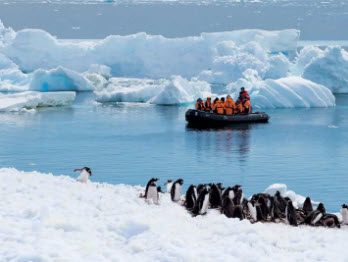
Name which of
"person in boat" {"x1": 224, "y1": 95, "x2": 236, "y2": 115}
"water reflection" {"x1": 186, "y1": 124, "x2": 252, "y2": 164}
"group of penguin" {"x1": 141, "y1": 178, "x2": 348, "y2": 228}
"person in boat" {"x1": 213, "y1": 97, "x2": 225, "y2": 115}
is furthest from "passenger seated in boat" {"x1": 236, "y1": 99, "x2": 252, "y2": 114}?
"group of penguin" {"x1": 141, "y1": 178, "x2": 348, "y2": 228}

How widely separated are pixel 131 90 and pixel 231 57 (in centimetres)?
708

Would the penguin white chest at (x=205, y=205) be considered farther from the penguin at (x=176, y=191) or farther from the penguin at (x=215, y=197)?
the penguin at (x=176, y=191)

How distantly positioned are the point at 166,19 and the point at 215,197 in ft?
301

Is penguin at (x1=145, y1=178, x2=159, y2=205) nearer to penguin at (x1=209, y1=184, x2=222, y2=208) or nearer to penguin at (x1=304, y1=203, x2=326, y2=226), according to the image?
penguin at (x1=209, y1=184, x2=222, y2=208)

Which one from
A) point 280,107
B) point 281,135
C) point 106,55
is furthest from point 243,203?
point 106,55

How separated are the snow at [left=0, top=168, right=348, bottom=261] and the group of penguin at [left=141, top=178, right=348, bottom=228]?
79 cm

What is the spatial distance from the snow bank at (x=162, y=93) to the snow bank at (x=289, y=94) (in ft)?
6.44

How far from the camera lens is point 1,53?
48.4 metres

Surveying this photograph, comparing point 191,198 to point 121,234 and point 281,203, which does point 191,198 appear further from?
point 121,234

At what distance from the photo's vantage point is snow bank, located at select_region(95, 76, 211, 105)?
39.5m

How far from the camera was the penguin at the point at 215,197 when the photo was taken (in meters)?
13.7

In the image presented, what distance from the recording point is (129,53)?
161 ft

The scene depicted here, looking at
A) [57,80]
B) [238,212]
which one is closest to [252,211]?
[238,212]

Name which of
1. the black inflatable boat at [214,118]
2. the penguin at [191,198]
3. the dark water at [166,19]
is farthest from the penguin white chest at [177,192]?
the dark water at [166,19]
